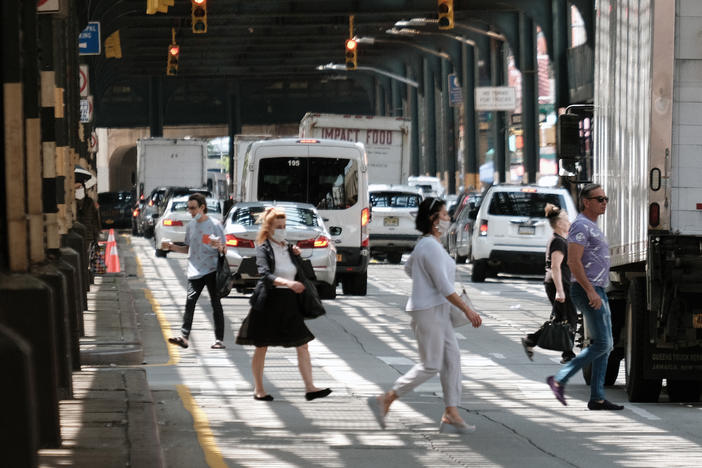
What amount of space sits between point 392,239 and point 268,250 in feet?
75.1

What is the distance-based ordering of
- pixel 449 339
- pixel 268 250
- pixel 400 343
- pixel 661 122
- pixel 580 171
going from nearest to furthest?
pixel 449 339, pixel 661 122, pixel 268 250, pixel 580 171, pixel 400 343

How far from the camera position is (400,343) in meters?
19.2

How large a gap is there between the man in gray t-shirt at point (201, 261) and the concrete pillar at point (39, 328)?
26.0 feet

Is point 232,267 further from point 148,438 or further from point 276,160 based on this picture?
point 148,438

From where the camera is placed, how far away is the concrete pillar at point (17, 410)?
775cm

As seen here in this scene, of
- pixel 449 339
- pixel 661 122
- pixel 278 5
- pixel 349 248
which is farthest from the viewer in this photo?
pixel 278 5

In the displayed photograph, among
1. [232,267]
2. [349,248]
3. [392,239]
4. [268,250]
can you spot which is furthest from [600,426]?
[392,239]

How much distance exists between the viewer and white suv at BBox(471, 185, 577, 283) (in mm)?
29781

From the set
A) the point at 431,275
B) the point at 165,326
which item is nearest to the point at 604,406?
the point at 431,275

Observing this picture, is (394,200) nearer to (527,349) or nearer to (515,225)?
(515,225)

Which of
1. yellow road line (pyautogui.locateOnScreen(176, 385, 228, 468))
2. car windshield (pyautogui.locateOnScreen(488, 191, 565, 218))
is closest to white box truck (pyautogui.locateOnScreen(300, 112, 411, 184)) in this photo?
car windshield (pyautogui.locateOnScreen(488, 191, 565, 218))

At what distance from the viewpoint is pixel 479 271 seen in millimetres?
30875

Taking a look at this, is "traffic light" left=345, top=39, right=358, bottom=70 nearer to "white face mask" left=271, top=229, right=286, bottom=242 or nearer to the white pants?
"white face mask" left=271, top=229, right=286, bottom=242

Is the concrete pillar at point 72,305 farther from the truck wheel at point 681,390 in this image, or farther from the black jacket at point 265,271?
the truck wheel at point 681,390
